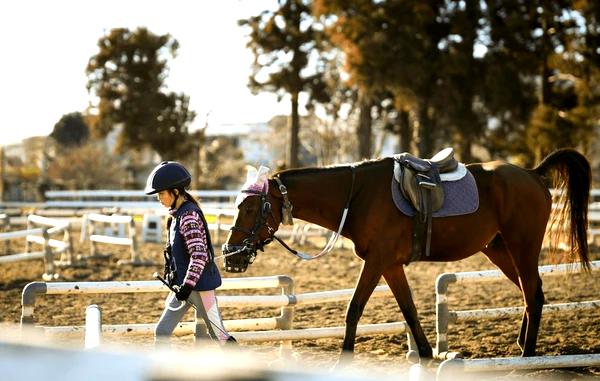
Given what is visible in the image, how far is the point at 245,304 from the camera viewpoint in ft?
20.2

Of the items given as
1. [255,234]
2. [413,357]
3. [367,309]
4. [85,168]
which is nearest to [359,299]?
[413,357]

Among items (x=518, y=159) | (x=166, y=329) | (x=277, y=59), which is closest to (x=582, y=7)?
(x=518, y=159)

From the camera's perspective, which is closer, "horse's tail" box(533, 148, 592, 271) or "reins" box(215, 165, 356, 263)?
"reins" box(215, 165, 356, 263)

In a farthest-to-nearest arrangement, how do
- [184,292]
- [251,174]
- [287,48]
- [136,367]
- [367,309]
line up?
[287,48]
[367,309]
[251,174]
[184,292]
[136,367]

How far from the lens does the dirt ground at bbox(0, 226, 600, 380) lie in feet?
20.9

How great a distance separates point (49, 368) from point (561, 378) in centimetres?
496

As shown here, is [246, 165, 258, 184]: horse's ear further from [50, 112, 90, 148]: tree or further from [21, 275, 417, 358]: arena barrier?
[50, 112, 90, 148]: tree

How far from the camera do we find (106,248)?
17203 mm

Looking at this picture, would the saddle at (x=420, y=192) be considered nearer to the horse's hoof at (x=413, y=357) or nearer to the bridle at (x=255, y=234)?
the bridle at (x=255, y=234)

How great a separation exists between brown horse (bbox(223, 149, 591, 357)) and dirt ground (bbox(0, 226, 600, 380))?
51 cm

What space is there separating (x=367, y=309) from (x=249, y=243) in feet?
11.2

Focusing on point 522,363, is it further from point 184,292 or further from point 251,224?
point 251,224

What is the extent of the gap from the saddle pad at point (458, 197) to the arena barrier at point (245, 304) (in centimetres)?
108

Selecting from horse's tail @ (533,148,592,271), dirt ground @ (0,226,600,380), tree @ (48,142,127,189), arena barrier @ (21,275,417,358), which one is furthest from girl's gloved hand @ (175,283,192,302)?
tree @ (48,142,127,189)
